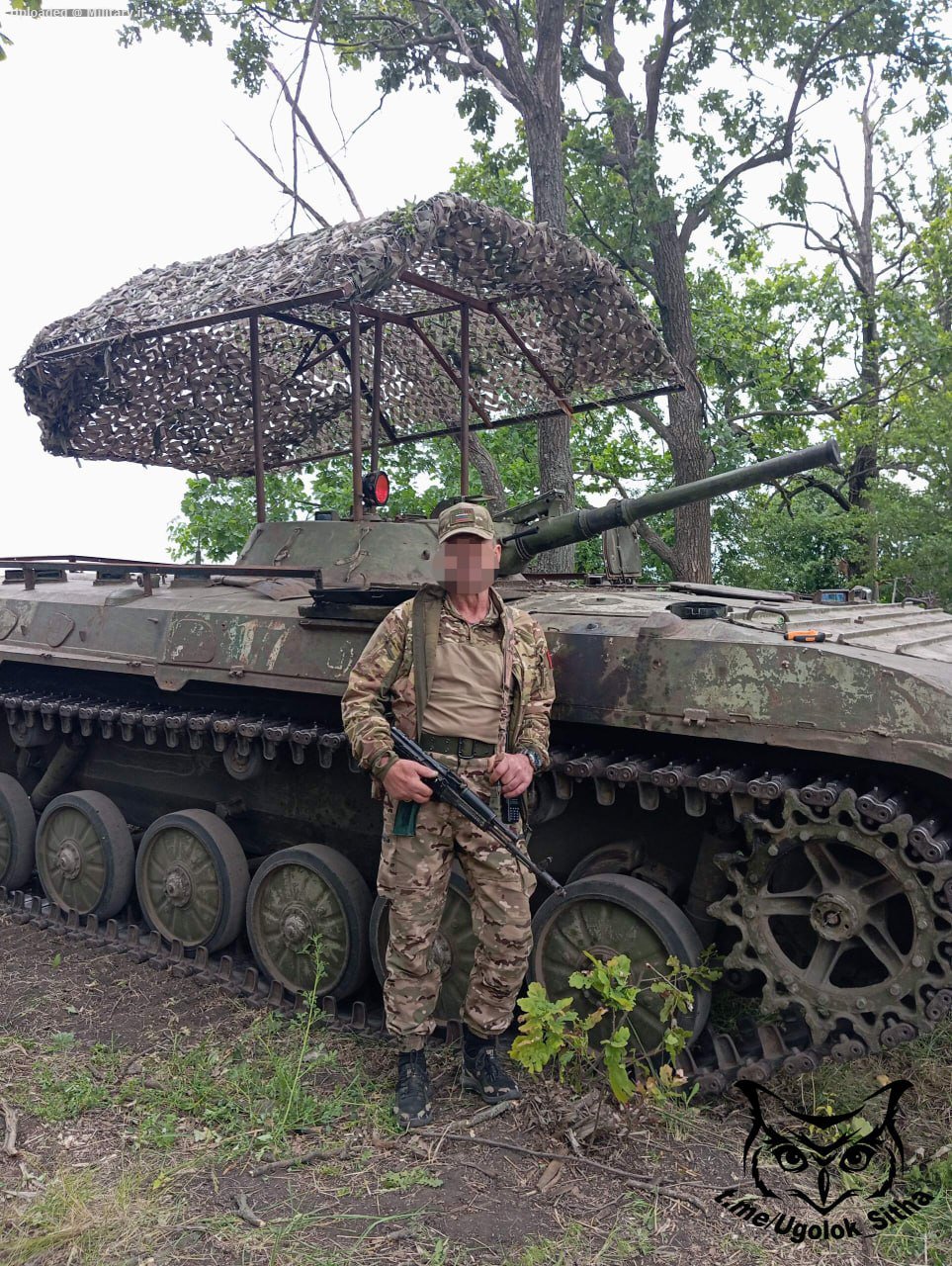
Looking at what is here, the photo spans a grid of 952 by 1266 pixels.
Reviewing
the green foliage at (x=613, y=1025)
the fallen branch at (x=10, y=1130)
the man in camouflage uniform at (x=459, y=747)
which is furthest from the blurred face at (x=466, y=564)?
the fallen branch at (x=10, y=1130)

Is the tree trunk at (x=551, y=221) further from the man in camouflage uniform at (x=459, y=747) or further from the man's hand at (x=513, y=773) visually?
the man's hand at (x=513, y=773)

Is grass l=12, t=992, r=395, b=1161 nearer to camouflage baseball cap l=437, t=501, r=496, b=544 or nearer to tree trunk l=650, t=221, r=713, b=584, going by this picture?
camouflage baseball cap l=437, t=501, r=496, b=544

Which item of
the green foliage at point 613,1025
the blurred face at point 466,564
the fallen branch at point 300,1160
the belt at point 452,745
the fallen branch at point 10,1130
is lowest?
the fallen branch at point 10,1130

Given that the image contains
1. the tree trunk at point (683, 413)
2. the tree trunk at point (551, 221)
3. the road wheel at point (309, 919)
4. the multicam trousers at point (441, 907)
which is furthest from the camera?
the tree trunk at point (683, 413)

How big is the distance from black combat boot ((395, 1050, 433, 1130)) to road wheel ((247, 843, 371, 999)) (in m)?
1.07

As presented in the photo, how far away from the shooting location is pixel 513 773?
482 centimetres

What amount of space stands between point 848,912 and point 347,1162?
7.36ft

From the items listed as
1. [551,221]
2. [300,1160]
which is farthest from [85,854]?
[551,221]

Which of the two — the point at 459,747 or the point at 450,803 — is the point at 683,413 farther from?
the point at 450,803

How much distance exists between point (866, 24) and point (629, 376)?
8899 mm

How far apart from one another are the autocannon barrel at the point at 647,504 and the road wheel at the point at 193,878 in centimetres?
234

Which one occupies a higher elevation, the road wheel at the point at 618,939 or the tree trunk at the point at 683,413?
the tree trunk at the point at 683,413

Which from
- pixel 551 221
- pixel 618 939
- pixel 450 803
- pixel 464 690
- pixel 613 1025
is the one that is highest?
pixel 551 221

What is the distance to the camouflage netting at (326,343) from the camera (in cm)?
686
